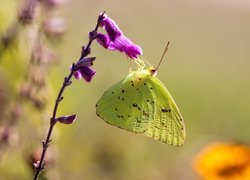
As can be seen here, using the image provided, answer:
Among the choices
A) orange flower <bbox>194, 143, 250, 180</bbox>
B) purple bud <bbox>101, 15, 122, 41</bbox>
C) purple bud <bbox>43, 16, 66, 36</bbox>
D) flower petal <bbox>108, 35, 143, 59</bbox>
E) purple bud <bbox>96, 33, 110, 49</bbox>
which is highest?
orange flower <bbox>194, 143, 250, 180</bbox>

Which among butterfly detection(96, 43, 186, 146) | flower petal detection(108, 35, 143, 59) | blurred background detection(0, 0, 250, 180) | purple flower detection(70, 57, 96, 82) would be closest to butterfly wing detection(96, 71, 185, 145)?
butterfly detection(96, 43, 186, 146)

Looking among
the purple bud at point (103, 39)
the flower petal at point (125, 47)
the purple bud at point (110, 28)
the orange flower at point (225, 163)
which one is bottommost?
the purple bud at point (103, 39)

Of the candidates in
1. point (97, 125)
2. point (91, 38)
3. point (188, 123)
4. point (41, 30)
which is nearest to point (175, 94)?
point (188, 123)

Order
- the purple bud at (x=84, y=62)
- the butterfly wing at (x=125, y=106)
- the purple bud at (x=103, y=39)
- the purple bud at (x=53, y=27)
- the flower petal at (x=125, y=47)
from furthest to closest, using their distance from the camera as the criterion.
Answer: the purple bud at (x=53, y=27)
the butterfly wing at (x=125, y=106)
the flower petal at (x=125, y=47)
the purple bud at (x=103, y=39)
the purple bud at (x=84, y=62)

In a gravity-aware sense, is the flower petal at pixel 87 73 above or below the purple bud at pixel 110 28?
below

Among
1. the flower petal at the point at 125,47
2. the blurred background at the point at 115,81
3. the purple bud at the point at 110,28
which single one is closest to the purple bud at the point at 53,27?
the blurred background at the point at 115,81

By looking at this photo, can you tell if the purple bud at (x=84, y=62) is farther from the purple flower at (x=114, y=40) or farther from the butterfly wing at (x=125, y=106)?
the butterfly wing at (x=125, y=106)

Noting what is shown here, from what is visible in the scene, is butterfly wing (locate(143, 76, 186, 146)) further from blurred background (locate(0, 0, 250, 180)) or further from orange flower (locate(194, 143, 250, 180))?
orange flower (locate(194, 143, 250, 180))
